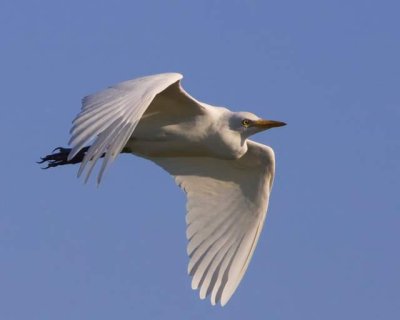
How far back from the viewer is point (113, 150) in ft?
56.7

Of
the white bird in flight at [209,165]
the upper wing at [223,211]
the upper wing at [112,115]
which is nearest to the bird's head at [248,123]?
the white bird in flight at [209,165]

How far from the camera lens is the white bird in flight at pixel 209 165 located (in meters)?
20.0

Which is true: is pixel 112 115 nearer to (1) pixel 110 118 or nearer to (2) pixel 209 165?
(1) pixel 110 118

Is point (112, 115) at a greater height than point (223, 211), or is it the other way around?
point (112, 115)

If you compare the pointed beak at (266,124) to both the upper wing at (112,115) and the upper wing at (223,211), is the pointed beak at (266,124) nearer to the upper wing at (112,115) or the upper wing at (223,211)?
the upper wing at (223,211)

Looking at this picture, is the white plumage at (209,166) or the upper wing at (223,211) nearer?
the white plumage at (209,166)

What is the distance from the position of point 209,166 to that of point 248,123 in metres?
1.33

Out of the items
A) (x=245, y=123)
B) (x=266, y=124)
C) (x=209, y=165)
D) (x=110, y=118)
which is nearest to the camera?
(x=110, y=118)

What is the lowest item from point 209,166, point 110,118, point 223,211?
point 223,211

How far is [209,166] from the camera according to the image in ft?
70.4

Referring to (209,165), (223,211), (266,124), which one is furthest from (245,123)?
(223,211)

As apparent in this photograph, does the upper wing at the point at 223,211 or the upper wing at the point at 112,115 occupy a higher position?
the upper wing at the point at 112,115

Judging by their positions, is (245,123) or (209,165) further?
(209,165)

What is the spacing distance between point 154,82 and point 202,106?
49.1 inches
